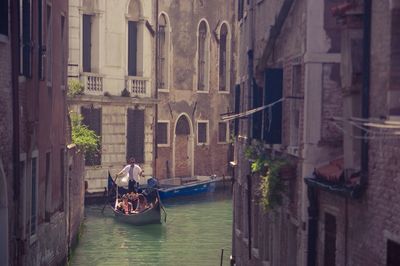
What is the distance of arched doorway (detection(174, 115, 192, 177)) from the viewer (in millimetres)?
28500

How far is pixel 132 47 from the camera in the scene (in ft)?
84.5

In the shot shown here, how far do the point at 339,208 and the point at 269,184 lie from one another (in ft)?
6.70

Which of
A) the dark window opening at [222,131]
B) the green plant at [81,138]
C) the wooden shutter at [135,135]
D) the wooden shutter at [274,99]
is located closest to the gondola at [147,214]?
the green plant at [81,138]

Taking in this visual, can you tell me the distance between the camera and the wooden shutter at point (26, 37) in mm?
9062

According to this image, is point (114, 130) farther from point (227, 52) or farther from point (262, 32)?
point (262, 32)

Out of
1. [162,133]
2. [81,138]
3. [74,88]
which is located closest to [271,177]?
[81,138]

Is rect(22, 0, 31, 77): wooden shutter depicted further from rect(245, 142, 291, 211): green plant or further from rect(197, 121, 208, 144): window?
rect(197, 121, 208, 144): window

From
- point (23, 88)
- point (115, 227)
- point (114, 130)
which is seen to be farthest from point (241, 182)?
point (114, 130)

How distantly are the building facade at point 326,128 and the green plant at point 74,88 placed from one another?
11688mm

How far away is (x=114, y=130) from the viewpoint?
81.3 feet

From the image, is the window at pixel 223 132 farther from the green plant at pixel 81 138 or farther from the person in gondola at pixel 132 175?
the green plant at pixel 81 138

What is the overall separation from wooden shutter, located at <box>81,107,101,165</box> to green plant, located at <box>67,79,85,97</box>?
80 cm

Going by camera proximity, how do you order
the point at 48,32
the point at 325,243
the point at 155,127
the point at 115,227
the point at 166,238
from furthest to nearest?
the point at 155,127 → the point at 115,227 → the point at 166,238 → the point at 48,32 → the point at 325,243

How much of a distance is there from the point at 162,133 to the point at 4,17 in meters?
19.9
